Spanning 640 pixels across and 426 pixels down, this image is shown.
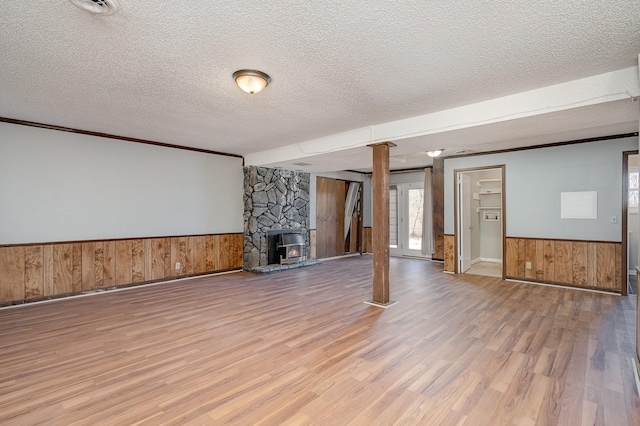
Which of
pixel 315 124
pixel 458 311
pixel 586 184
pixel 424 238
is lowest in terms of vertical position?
pixel 458 311

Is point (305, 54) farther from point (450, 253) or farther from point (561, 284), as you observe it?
point (561, 284)

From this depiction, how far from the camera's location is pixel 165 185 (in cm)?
565

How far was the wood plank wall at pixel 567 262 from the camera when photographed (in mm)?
4781

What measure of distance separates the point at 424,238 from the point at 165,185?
6.21 metres

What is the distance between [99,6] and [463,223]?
21.1 feet

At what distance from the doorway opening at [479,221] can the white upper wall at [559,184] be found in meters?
0.81

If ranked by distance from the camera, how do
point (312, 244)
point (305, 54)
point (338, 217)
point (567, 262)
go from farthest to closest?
point (338, 217) < point (312, 244) < point (567, 262) < point (305, 54)

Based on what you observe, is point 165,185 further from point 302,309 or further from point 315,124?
point 302,309

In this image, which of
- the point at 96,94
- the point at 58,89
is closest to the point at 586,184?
the point at 96,94

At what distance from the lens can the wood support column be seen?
23.4 feet

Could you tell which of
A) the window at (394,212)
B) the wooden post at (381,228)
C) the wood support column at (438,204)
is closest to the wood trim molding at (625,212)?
the wood support column at (438,204)

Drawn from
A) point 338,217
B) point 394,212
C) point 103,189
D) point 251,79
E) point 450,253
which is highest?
point 251,79

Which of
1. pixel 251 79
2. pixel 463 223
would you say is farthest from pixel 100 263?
pixel 463 223

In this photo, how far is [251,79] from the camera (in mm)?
2715
